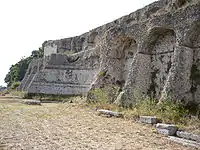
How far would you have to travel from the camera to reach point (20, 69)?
168 feet

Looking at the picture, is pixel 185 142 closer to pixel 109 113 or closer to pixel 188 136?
pixel 188 136

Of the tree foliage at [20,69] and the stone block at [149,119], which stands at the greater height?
the tree foliage at [20,69]

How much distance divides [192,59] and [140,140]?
4687 millimetres

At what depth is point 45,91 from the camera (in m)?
26.2

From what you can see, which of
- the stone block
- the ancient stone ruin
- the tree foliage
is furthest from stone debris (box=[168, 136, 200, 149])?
the tree foliage

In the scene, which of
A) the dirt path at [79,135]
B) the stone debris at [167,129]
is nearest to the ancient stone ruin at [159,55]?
the stone debris at [167,129]

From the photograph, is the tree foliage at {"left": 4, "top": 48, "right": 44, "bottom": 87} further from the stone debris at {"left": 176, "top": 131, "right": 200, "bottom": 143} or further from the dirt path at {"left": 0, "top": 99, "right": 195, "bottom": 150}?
the stone debris at {"left": 176, "top": 131, "right": 200, "bottom": 143}

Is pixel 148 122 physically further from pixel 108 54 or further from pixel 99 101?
pixel 108 54

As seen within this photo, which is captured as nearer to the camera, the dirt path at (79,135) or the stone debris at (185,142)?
the dirt path at (79,135)

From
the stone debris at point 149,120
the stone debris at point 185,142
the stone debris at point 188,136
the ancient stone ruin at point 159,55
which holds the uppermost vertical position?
the ancient stone ruin at point 159,55

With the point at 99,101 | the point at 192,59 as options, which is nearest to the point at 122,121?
the point at 192,59

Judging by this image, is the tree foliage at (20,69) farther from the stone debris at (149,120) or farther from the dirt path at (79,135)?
the stone debris at (149,120)

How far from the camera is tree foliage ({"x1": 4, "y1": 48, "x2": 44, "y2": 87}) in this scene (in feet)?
164

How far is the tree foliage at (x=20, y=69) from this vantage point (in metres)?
50.1
